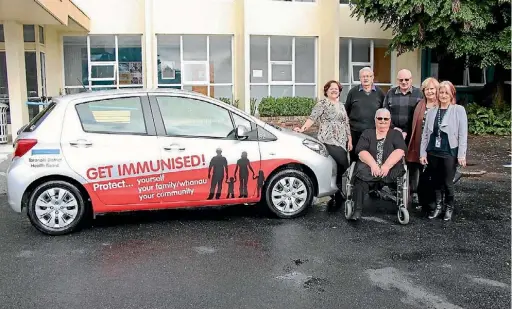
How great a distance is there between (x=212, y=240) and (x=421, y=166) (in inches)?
120

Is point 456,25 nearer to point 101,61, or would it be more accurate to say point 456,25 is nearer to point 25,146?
point 101,61

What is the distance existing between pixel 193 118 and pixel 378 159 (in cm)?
226

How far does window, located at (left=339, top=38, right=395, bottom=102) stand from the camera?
19.3 m

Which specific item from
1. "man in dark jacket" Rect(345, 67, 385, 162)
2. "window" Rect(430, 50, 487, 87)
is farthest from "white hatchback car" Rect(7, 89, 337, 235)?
"window" Rect(430, 50, 487, 87)

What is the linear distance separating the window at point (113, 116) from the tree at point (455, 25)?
1019 centimetres

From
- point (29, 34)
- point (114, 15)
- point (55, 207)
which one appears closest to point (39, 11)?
point (29, 34)

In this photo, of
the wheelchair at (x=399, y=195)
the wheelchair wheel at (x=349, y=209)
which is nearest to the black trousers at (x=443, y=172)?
the wheelchair at (x=399, y=195)

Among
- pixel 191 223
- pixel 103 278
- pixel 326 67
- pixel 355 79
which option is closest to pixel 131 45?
pixel 326 67

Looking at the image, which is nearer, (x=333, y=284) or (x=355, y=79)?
(x=333, y=284)

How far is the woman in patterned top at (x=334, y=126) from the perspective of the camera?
22.0ft

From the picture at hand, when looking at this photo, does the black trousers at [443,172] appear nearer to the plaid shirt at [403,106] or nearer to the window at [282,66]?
the plaid shirt at [403,106]

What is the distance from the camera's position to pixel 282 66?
1856 cm

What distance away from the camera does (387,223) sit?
6.16 meters

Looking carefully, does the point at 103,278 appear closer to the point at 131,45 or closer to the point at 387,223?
the point at 387,223
